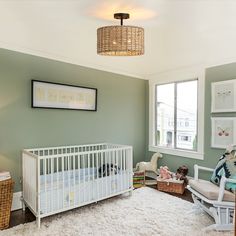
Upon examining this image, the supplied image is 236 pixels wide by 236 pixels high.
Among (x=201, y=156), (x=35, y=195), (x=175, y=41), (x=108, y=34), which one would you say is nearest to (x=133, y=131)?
(x=201, y=156)

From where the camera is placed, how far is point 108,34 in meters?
2.01

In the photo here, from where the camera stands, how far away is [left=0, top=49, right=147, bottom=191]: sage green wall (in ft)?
9.43

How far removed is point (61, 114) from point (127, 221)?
1.81 metres

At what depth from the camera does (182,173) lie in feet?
12.4

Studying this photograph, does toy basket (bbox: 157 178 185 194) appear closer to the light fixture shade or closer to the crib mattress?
the crib mattress

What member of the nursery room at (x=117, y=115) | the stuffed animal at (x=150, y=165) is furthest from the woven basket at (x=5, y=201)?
the stuffed animal at (x=150, y=165)

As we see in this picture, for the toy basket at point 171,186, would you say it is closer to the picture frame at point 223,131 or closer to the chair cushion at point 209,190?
the chair cushion at point 209,190

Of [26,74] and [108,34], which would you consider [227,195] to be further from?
[26,74]

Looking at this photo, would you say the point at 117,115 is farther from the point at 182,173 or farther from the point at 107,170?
the point at 182,173

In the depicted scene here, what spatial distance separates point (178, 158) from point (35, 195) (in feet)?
8.58

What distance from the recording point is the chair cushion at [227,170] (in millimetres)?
2586

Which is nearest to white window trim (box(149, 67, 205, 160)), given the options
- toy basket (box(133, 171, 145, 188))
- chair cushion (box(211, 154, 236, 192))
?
toy basket (box(133, 171, 145, 188))

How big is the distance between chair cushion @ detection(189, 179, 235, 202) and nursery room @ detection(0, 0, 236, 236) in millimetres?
15

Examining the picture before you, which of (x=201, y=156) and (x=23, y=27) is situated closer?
(x=23, y=27)
